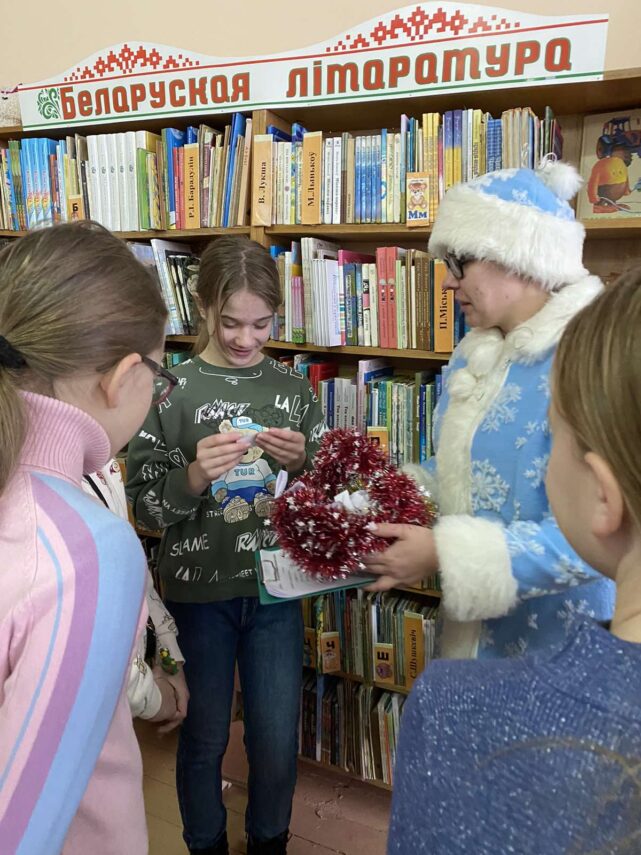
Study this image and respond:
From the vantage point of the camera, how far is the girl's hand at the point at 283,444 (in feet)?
4.69

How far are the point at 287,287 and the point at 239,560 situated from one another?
3.31ft

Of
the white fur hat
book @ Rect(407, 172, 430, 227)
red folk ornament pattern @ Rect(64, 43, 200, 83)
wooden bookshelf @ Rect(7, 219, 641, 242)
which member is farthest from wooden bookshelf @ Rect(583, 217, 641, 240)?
red folk ornament pattern @ Rect(64, 43, 200, 83)

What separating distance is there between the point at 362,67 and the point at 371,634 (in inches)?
73.5

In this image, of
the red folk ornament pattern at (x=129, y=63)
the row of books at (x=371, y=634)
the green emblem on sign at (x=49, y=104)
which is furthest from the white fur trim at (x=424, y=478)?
the green emblem on sign at (x=49, y=104)

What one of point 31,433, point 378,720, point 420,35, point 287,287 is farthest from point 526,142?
point 378,720

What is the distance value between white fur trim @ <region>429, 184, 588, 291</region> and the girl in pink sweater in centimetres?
73

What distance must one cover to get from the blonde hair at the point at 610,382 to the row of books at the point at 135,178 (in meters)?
1.76

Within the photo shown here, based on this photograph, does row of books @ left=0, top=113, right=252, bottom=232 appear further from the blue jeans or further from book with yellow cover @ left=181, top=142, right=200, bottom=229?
the blue jeans

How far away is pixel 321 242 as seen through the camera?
6.83 feet

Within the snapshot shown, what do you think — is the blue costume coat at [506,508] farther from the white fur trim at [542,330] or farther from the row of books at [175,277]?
the row of books at [175,277]

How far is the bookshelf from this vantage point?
1729 millimetres

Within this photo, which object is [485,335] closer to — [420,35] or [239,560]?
[239,560]

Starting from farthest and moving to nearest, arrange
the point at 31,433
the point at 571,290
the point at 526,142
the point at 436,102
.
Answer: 1. the point at 436,102
2. the point at 526,142
3. the point at 571,290
4. the point at 31,433

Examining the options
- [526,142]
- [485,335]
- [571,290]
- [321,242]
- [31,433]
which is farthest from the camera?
[321,242]
